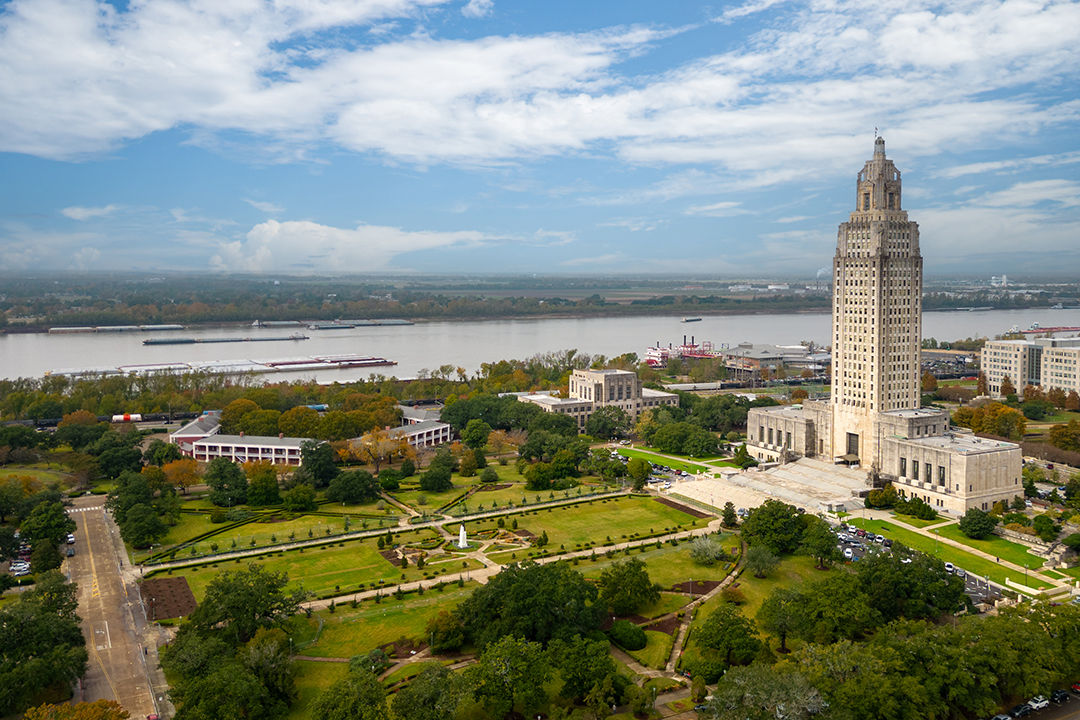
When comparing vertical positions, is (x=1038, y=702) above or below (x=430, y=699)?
below

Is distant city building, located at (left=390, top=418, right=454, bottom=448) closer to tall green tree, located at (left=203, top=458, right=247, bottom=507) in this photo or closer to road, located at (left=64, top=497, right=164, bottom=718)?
tall green tree, located at (left=203, top=458, right=247, bottom=507)

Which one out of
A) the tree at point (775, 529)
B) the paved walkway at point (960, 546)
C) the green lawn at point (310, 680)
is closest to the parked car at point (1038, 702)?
the paved walkway at point (960, 546)

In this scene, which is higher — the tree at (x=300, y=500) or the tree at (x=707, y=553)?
the tree at (x=300, y=500)

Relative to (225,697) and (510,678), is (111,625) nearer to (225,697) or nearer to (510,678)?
(225,697)

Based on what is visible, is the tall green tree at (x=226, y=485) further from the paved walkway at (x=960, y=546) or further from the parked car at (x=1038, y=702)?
the parked car at (x=1038, y=702)

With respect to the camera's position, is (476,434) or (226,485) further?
(476,434)

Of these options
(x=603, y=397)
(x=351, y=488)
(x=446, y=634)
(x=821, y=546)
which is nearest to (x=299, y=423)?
(x=351, y=488)

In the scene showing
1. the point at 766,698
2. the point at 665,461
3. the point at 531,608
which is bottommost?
the point at 665,461
